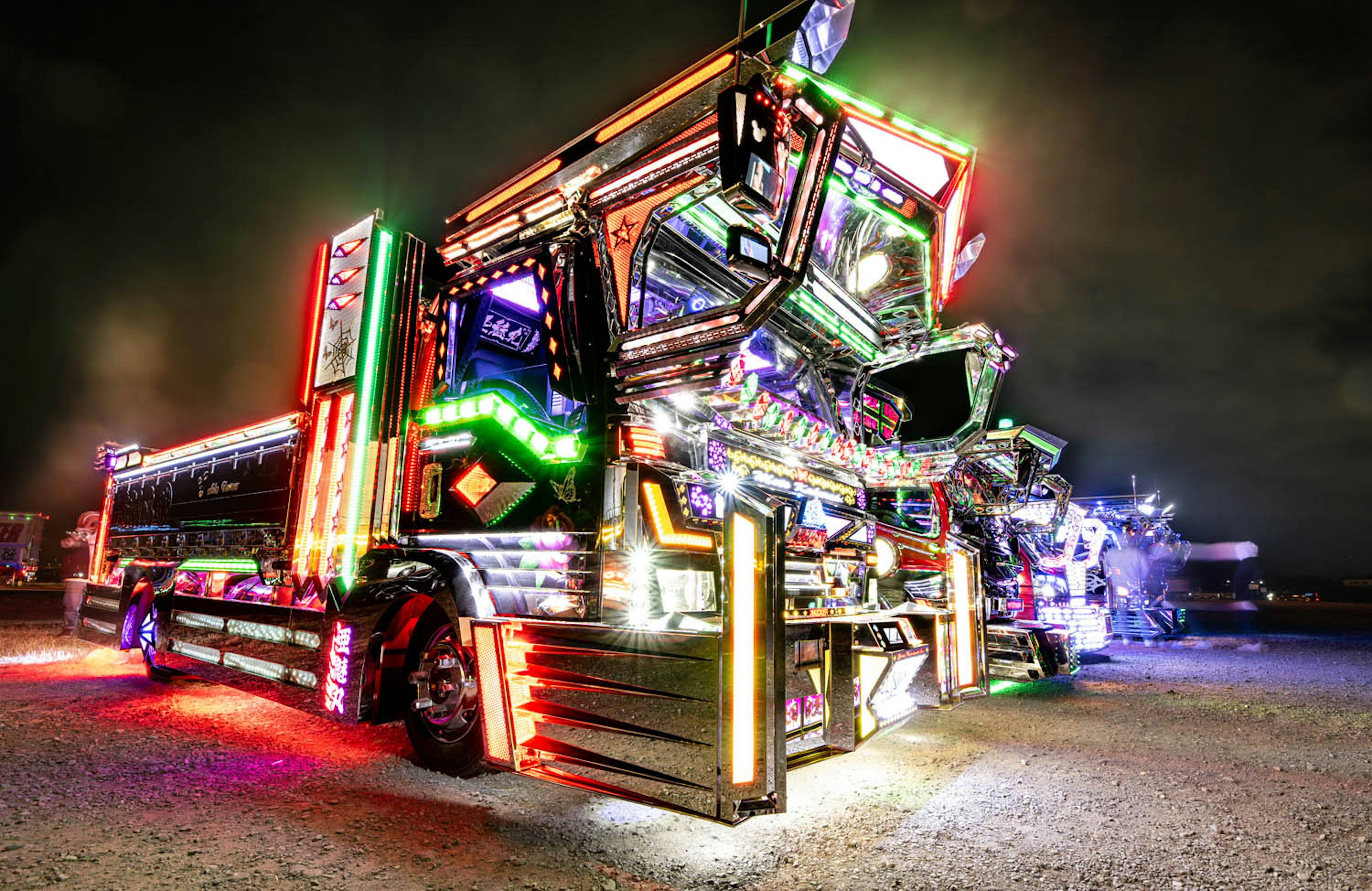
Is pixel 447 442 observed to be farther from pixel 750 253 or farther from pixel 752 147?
pixel 752 147

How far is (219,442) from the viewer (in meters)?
5.85

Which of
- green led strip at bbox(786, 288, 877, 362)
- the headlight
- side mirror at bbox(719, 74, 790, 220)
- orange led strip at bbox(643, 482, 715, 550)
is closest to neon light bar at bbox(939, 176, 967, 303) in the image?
green led strip at bbox(786, 288, 877, 362)


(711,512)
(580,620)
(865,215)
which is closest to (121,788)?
(580,620)

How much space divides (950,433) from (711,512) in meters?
3.60

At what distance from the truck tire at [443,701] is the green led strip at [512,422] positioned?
103cm

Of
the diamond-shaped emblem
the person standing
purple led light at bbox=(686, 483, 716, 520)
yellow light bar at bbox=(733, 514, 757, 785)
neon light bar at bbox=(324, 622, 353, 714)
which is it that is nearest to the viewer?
yellow light bar at bbox=(733, 514, 757, 785)

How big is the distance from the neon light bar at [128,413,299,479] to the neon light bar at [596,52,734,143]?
119 inches

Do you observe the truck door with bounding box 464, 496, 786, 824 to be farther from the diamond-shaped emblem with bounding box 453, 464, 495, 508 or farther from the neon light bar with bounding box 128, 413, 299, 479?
the neon light bar with bounding box 128, 413, 299, 479

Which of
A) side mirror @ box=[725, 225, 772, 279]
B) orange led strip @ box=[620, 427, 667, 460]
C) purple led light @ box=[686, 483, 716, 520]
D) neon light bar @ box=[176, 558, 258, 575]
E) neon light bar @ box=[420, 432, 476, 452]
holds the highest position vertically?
side mirror @ box=[725, 225, 772, 279]

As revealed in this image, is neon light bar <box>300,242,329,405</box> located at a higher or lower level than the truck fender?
higher

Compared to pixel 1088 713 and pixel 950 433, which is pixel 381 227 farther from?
pixel 1088 713

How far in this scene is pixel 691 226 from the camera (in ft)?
12.6

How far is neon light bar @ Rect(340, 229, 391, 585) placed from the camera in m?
4.10

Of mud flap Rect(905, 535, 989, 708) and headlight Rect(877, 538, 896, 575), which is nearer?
mud flap Rect(905, 535, 989, 708)
